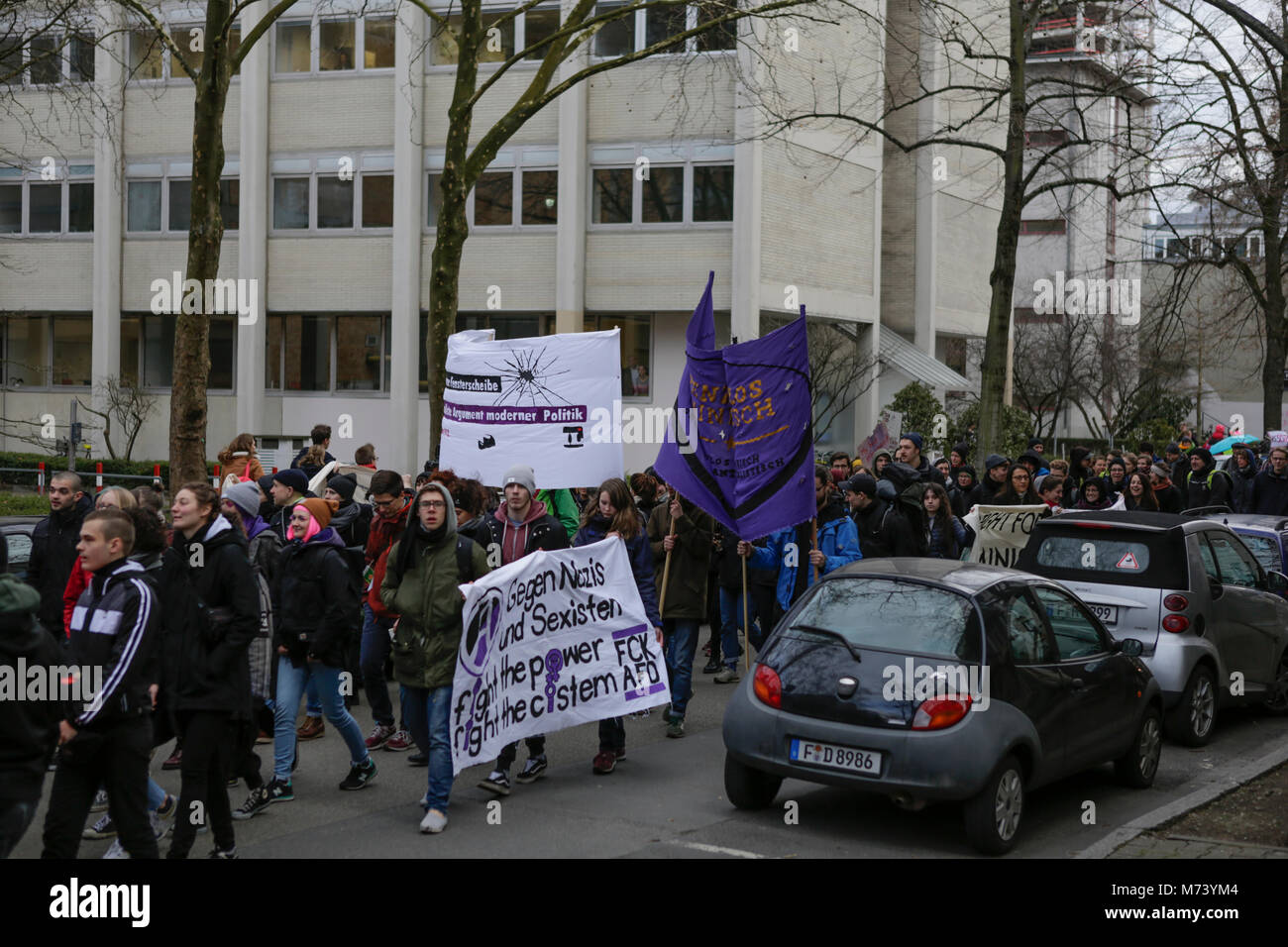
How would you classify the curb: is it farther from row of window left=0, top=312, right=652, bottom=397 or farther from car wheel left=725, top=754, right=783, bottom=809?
row of window left=0, top=312, right=652, bottom=397

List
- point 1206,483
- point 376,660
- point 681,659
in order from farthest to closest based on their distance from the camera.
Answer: point 1206,483 → point 681,659 → point 376,660

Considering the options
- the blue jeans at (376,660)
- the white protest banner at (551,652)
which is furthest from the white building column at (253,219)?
the white protest banner at (551,652)

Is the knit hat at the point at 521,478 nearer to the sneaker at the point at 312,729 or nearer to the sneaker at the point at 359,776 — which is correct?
the sneaker at the point at 359,776

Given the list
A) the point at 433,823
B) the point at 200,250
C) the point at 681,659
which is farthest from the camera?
the point at 200,250

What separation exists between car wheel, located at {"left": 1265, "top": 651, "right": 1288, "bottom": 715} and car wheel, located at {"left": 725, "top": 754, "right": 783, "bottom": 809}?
5.63 m

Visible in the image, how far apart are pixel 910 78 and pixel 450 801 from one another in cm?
3430

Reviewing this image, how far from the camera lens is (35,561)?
948cm

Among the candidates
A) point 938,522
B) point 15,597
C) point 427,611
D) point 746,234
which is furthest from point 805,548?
point 746,234

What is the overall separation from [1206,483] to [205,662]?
15.7 m

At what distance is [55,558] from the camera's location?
9430 millimetres

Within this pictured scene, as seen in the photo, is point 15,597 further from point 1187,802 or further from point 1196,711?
point 1196,711

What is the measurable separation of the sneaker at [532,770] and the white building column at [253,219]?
2567 cm

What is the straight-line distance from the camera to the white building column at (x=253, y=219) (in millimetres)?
32656
